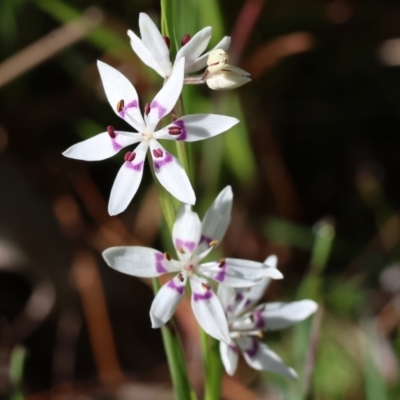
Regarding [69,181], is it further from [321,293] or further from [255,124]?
[321,293]

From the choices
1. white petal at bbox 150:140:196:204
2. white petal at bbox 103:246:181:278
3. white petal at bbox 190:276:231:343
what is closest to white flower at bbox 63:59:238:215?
white petal at bbox 150:140:196:204

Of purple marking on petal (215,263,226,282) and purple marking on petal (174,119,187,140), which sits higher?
purple marking on petal (174,119,187,140)

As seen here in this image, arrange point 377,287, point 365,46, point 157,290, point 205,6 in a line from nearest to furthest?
1. point 157,290
2. point 205,6
3. point 377,287
4. point 365,46

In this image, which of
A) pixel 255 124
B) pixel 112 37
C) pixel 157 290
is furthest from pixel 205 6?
pixel 157 290

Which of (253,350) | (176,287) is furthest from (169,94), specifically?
(253,350)

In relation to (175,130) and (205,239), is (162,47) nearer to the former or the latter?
(175,130)

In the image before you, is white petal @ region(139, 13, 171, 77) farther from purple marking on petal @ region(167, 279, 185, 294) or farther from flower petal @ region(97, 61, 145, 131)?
purple marking on petal @ region(167, 279, 185, 294)

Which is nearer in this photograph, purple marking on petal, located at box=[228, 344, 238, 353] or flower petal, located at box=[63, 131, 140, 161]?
flower petal, located at box=[63, 131, 140, 161]
